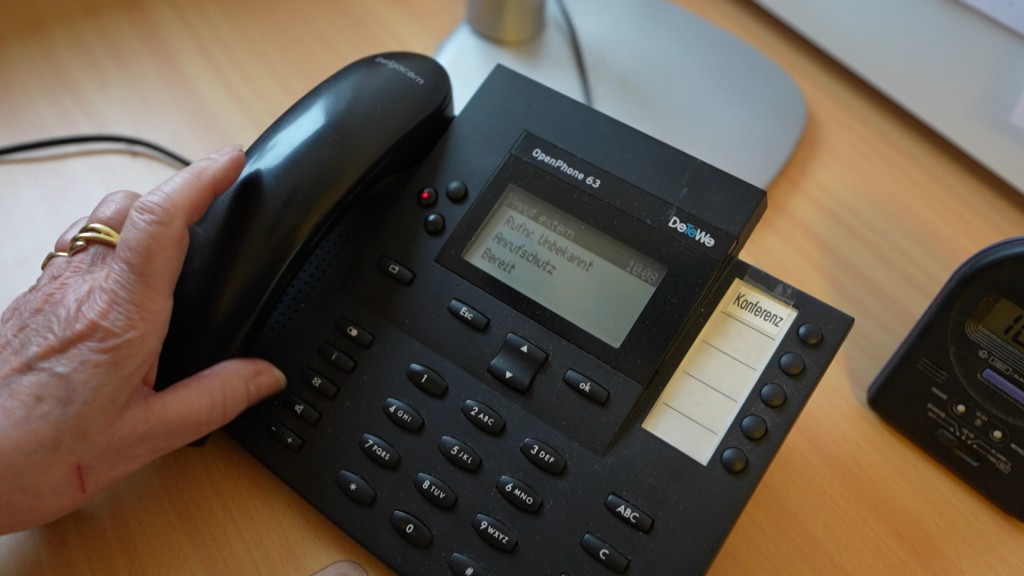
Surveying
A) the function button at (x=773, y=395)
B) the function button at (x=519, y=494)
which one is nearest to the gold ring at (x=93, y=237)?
the function button at (x=519, y=494)

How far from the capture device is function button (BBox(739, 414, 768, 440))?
16.6 inches

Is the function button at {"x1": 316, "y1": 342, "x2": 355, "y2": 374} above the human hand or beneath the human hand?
above

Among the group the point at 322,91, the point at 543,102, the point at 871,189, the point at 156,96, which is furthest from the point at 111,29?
the point at 871,189

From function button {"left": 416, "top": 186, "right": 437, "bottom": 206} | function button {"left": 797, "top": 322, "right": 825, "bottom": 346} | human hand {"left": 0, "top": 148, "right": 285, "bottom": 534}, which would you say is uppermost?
function button {"left": 797, "top": 322, "right": 825, "bottom": 346}

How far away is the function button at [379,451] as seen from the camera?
44 centimetres

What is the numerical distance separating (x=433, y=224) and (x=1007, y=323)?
32cm

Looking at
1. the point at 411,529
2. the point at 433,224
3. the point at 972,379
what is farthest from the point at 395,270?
the point at 972,379

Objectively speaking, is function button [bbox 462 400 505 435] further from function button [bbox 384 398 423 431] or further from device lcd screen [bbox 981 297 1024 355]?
device lcd screen [bbox 981 297 1024 355]

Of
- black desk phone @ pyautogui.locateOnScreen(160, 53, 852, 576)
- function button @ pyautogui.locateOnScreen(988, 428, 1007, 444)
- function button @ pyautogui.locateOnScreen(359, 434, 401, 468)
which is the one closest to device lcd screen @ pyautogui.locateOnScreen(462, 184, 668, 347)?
black desk phone @ pyautogui.locateOnScreen(160, 53, 852, 576)

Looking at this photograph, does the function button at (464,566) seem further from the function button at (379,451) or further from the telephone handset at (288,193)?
the telephone handset at (288,193)

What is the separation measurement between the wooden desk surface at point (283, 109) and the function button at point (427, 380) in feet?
0.30

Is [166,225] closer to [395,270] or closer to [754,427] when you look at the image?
[395,270]

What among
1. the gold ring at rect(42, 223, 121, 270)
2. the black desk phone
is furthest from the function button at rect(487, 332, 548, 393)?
the gold ring at rect(42, 223, 121, 270)

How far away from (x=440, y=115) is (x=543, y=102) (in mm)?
62
